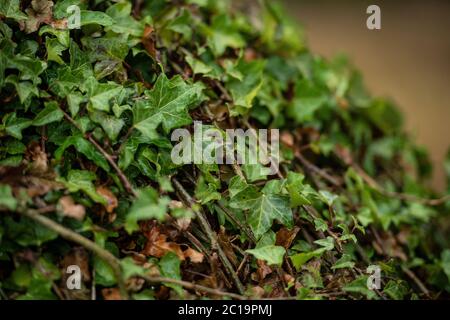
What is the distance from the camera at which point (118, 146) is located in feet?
2.98

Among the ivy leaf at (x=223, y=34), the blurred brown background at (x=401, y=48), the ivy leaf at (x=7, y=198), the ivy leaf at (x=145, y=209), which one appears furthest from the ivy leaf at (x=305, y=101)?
the blurred brown background at (x=401, y=48)

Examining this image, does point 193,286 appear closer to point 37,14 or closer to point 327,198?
point 327,198

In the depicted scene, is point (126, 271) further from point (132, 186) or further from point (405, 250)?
point (405, 250)

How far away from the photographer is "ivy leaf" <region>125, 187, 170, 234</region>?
0.78m

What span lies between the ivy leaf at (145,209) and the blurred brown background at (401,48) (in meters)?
1.84

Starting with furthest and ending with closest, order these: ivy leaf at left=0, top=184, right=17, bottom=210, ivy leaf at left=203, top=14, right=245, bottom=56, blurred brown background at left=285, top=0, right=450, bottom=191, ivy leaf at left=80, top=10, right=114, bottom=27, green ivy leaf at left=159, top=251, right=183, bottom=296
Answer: blurred brown background at left=285, top=0, right=450, bottom=191
ivy leaf at left=203, top=14, right=245, bottom=56
ivy leaf at left=80, top=10, right=114, bottom=27
green ivy leaf at left=159, top=251, right=183, bottom=296
ivy leaf at left=0, top=184, right=17, bottom=210

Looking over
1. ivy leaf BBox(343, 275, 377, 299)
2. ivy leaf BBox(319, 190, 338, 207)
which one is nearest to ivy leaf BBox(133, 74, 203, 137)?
ivy leaf BBox(319, 190, 338, 207)

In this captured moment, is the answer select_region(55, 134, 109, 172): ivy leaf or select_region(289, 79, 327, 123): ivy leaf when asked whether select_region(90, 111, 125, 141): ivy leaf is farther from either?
select_region(289, 79, 327, 123): ivy leaf

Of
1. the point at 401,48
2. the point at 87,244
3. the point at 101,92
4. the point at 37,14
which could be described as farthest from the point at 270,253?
the point at 401,48

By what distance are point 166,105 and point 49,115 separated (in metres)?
0.22

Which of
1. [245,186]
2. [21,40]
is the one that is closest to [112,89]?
[21,40]

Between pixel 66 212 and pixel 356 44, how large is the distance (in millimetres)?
2303

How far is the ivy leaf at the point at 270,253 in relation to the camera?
2.90 ft

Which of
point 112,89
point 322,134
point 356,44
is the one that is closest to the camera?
point 112,89
